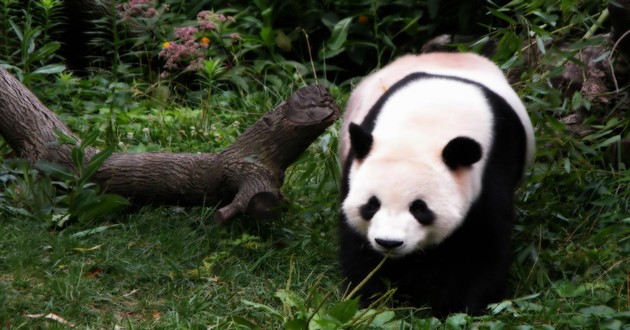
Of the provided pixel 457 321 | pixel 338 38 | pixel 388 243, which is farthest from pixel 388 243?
pixel 338 38

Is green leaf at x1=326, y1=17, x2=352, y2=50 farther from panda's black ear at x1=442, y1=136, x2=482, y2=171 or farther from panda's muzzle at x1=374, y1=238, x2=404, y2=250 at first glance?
panda's muzzle at x1=374, y1=238, x2=404, y2=250

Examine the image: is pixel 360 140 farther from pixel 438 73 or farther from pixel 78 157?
pixel 78 157

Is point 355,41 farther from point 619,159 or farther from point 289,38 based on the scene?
point 619,159

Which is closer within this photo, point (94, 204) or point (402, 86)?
point (402, 86)

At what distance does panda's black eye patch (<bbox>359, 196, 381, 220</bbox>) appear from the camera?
4254 millimetres

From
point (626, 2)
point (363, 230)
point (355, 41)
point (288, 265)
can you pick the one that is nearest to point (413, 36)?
point (355, 41)

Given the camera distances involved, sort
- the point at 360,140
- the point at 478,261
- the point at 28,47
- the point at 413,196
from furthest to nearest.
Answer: the point at 28,47 → the point at 478,261 → the point at 360,140 → the point at 413,196

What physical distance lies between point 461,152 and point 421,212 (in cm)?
31

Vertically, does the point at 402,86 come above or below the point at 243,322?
above

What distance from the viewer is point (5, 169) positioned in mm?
5715

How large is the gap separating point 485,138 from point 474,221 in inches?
15.4

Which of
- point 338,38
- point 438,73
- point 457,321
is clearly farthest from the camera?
point 338,38

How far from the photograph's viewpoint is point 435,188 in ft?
13.8

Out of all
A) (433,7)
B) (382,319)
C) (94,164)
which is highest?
(94,164)
